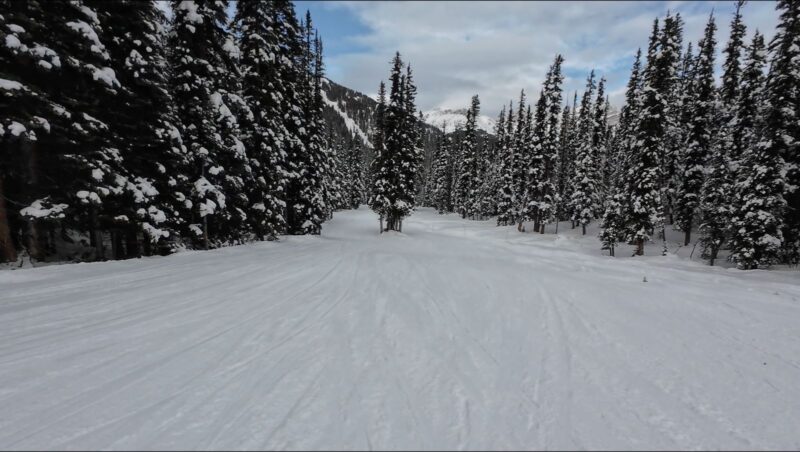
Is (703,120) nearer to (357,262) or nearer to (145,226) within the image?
(357,262)

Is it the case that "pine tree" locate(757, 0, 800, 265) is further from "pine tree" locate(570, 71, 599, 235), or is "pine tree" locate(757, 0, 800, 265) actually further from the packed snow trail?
"pine tree" locate(570, 71, 599, 235)

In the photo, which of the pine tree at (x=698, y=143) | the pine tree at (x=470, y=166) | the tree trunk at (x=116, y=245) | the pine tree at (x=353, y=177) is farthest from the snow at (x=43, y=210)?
the pine tree at (x=353, y=177)

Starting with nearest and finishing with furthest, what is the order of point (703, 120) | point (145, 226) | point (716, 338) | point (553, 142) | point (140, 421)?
1. point (140, 421)
2. point (716, 338)
3. point (145, 226)
4. point (703, 120)
5. point (553, 142)

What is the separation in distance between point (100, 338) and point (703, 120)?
1626 inches

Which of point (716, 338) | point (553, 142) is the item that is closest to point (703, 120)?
point (553, 142)

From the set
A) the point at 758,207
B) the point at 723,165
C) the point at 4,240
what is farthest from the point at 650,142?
the point at 4,240

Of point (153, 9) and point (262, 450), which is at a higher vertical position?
point (153, 9)

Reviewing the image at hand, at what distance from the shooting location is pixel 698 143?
31078 mm

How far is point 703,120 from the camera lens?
101 ft

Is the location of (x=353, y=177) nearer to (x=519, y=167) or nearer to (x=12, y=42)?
(x=519, y=167)

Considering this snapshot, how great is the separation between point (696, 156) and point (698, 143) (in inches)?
44.3

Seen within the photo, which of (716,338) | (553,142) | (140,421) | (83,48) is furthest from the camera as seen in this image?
(553,142)

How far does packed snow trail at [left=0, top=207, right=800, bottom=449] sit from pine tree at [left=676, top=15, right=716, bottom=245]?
2707cm

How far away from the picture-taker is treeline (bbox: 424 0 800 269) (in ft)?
65.5
